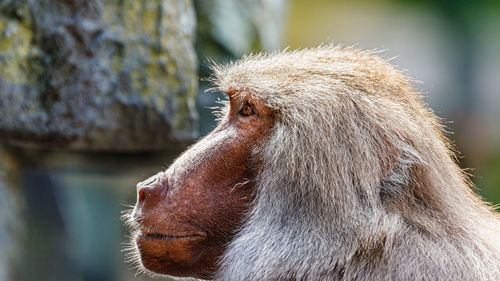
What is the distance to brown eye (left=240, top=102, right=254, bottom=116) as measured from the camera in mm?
2389

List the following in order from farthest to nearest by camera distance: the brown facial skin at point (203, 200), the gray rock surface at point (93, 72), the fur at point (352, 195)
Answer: the gray rock surface at point (93, 72) < the brown facial skin at point (203, 200) < the fur at point (352, 195)

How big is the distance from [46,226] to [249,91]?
3.10 metres

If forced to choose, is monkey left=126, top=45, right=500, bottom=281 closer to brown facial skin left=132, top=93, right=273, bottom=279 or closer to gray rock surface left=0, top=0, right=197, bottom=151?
brown facial skin left=132, top=93, right=273, bottom=279

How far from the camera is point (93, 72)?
333 cm

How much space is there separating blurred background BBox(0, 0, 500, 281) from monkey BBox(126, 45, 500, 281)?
23.0 inches

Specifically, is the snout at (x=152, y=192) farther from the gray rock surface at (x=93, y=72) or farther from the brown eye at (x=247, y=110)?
the gray rock surface at (x=93, y=72)

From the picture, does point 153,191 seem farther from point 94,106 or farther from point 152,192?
point 94,106

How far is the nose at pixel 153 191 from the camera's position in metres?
2.36

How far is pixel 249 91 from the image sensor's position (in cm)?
242

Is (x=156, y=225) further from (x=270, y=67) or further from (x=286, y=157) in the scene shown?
(x=270, y=67)

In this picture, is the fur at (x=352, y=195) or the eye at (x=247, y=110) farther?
the eye at (x=247, y=110)

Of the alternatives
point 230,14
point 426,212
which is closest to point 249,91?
point 426,212

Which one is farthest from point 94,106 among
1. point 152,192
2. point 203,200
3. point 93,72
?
point 203,200

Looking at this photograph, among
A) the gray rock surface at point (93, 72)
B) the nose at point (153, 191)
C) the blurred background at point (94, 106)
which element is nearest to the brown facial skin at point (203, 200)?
the nose at point (153, 191)
